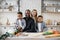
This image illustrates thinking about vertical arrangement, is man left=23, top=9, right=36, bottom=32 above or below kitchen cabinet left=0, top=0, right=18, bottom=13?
below

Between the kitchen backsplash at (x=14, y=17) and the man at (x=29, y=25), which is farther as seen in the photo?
the kitchen backsplash at (x=14, y=17)

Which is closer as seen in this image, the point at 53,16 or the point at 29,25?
the point at 29,25

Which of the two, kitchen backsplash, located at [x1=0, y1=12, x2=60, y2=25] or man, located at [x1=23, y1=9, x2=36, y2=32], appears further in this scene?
kitchen backsplash, located at [x1=0, y1=12, x2=60, y2=25]

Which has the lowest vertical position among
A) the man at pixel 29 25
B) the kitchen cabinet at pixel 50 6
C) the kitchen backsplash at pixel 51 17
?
the man at pixel 29 25

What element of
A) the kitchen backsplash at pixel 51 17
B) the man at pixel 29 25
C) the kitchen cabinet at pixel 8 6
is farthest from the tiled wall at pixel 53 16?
the man at pixel 29 25

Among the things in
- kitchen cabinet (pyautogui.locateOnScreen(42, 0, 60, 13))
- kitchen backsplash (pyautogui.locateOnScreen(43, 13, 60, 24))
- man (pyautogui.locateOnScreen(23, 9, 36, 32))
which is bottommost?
man (pyautogui.locateOnScreen(23, 9, 36, 32))

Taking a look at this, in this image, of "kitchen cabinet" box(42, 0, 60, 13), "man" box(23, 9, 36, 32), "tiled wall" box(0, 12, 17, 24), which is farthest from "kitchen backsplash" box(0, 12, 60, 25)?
"man" box(23, 9, 36, 32)

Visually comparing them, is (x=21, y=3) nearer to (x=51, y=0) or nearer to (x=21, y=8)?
(x=21, y=8)

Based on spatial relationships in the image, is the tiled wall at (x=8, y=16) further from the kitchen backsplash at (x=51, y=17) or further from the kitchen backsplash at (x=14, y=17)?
the kitchen backsplash at (x=51, y=17)

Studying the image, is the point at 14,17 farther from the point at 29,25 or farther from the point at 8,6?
the point at 29,25

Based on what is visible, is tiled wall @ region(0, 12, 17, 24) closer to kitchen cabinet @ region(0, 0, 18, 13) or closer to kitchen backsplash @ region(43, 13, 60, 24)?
kitchen cabinet @ region(0, 0, 18, 13)

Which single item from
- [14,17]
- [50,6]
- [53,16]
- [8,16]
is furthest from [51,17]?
[8,16]

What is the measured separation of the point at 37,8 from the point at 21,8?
506 millimetres

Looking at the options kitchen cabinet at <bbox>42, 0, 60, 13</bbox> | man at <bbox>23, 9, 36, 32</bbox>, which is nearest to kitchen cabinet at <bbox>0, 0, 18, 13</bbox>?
kitchen cabinet at <bbox>42, 0, 60, 13</bbox>
